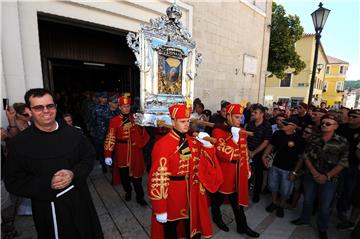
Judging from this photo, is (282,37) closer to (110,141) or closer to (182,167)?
(110,141)

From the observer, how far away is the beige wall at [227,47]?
309 inches

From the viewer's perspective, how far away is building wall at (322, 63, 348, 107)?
1494 inches

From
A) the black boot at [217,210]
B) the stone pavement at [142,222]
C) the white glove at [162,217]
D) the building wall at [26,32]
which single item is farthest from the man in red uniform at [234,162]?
the building wall at [26,32]

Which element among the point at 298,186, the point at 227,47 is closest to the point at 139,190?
the point at 298,186

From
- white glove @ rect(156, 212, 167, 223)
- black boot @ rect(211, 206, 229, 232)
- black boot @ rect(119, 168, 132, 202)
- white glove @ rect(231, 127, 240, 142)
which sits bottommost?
black boot @ rect(211, 206, 229, 232)

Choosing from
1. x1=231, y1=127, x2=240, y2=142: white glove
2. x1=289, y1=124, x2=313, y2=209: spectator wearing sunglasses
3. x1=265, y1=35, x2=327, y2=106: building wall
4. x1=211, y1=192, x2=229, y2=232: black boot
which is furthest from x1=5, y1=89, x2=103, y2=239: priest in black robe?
x1=265, y1=35, x2=327, y2=106: building wall

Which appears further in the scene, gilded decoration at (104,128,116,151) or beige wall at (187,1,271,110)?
beige wall at (187,1,271,110)

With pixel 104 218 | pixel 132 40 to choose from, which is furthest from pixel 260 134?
pixel 104 218

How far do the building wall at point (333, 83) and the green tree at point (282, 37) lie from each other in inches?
1157

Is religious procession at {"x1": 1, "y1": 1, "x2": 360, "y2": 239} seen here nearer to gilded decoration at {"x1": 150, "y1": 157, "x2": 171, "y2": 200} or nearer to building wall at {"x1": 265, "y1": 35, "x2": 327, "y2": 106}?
gilded decoration at {"x1": 150, "y1": 157, "x2": 171, "y2": 200}

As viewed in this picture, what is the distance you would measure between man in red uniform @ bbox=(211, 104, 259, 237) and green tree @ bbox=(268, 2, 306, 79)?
15.8 m

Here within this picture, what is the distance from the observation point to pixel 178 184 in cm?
236

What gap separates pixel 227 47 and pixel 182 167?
314 inches

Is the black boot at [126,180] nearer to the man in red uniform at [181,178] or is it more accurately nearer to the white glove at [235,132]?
the man in red uniform at [181,178]
